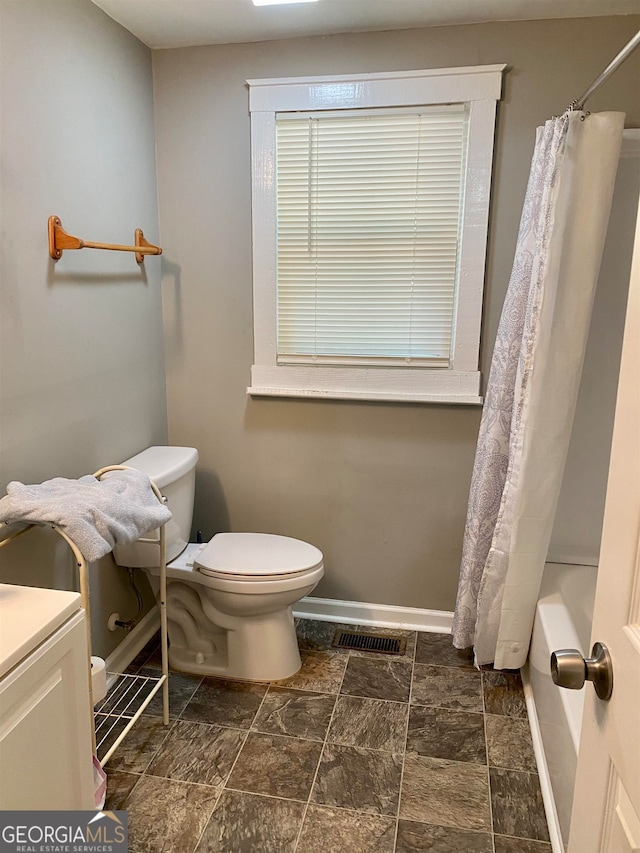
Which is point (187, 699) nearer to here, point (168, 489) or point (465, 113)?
point (168, 489)

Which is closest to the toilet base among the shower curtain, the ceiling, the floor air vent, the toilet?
the toilet

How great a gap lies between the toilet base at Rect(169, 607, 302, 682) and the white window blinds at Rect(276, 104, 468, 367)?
103 cm

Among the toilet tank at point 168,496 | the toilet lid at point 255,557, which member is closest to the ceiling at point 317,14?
the toilet tank at point 168,496

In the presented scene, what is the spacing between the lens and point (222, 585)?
214cm

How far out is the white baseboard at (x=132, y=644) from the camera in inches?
88.6

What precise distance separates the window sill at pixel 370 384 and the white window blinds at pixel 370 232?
0.05m

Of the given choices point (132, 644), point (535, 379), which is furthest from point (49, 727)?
point (535, 379)

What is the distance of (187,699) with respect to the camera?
2.19 metres

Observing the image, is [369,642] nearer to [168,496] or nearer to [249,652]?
[249,652]

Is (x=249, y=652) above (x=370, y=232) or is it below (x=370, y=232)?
below

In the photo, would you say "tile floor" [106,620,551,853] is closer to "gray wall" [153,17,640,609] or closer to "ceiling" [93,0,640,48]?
"gray wall" [153,17,640,609]

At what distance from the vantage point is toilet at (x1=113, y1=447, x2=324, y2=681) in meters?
2.12

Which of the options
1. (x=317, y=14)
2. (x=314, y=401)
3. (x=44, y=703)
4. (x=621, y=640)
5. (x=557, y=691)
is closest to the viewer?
(x=621, y=640)

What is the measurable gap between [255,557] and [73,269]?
44.1 inches
